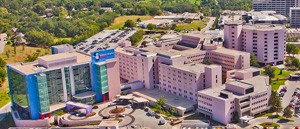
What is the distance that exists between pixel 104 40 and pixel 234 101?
29.5 meters

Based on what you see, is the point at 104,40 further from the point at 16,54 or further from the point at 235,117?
the point at 235,117

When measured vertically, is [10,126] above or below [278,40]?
below

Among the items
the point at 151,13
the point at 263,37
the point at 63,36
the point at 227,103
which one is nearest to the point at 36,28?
the point at 63,36

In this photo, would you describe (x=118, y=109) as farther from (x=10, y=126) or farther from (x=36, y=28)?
(x=36, y=28)

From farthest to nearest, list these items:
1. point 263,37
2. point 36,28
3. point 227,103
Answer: point 36,28, point 263,37, point 227,103

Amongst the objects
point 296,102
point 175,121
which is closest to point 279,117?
point 296,102

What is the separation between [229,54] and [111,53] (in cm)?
1294

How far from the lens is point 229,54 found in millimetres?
44812

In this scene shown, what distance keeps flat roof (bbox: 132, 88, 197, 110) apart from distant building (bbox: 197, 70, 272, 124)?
1.82 metres

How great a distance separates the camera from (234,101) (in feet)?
111

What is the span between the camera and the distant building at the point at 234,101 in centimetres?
3369

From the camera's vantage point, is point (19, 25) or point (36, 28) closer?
point (36, 28)

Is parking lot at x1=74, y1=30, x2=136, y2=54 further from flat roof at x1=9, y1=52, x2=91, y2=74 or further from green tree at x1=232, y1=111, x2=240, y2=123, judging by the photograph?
green tree at x1=232, y1=111, x2=240, y2=123

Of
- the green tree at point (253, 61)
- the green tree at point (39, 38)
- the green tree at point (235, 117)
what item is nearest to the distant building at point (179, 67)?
the green tree at point (253, 61)
